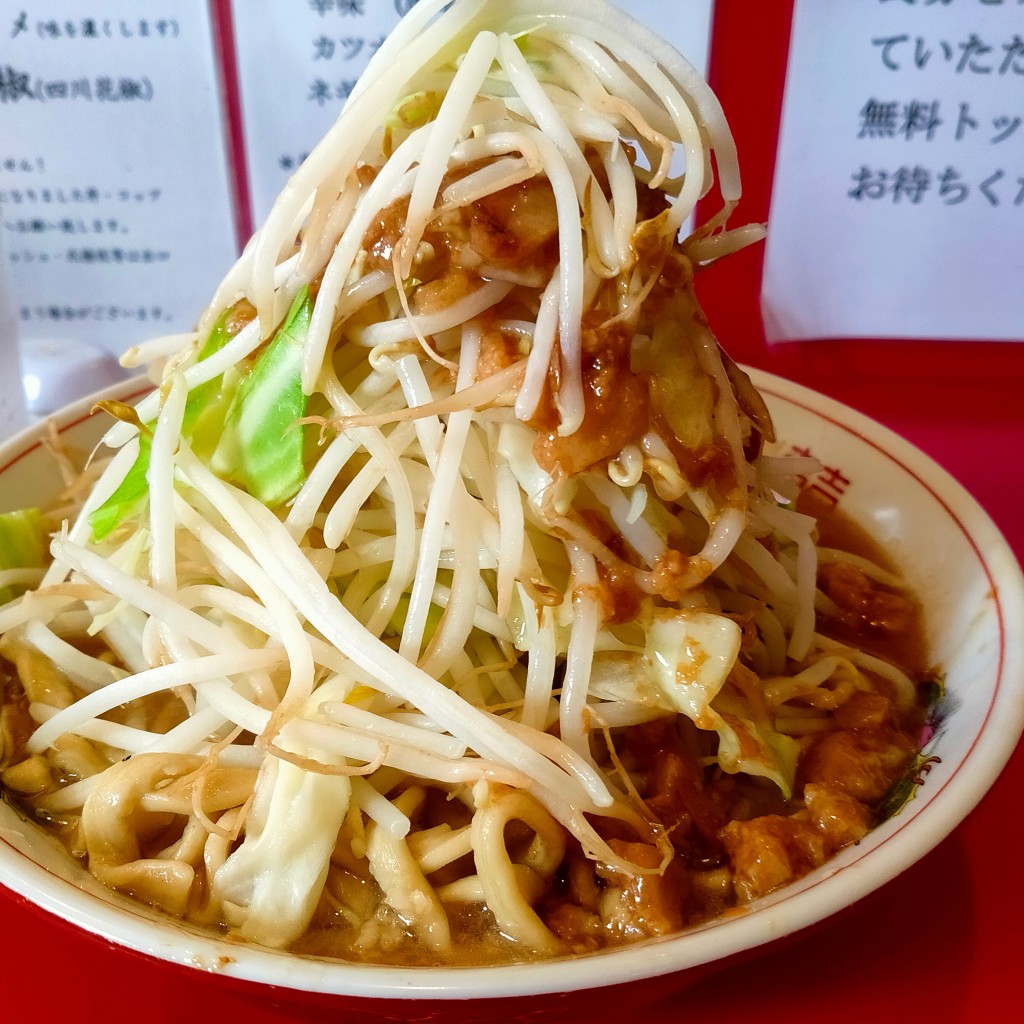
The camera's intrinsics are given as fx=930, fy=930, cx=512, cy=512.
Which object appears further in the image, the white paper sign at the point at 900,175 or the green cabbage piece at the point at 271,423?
the white paper sign at the point at 900,175

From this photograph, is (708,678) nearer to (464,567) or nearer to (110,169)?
(464,567)

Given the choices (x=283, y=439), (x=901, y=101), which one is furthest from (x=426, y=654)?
(x=901, y=101)

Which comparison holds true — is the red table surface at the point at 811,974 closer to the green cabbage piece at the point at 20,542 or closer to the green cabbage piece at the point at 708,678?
the green cabbage piece at the point at 708,678

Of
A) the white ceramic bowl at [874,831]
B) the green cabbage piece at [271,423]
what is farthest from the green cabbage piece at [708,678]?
the green cabbage piece at [271,423]

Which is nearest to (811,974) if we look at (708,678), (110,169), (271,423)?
(708,678)

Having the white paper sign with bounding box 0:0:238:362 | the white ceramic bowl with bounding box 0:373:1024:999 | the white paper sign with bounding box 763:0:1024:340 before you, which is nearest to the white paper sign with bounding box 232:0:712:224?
the white paper sign with bounding box 0:0:238:362

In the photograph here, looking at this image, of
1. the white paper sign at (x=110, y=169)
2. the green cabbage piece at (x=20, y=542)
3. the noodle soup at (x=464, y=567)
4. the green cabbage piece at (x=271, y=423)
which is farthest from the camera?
the white paper sign at (x=110, y=169)

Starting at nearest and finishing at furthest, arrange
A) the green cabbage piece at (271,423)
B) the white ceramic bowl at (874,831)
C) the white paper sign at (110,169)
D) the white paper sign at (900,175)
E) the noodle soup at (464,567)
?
the white ceramic bowl at (874,831) < the noodle soup at (464,567) < the green cabbage piece at (271,423) < the white paper sign at (900,175) < the white paper sign at (110,169)
